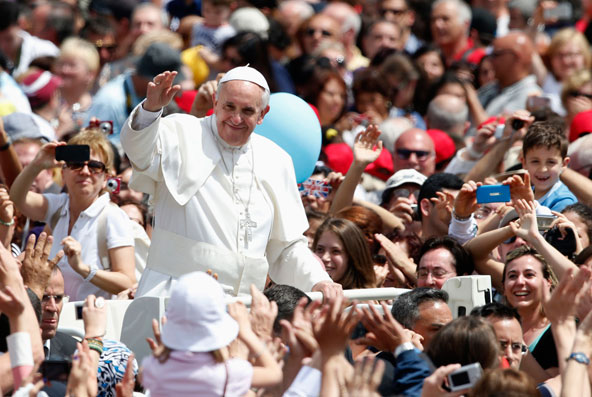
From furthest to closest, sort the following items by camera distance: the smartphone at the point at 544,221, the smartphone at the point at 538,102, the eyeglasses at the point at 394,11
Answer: the eyeglasses at the point at 394,11, the smartphone at the point at 538,102, the smartphone at the point at 544,221

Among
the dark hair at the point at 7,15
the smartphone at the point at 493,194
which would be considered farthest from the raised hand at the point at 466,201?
the dark hair at the point at 7,15

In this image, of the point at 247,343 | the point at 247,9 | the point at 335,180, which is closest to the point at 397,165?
the point at 335,180

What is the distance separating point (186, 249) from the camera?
6.27m

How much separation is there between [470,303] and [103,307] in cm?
192

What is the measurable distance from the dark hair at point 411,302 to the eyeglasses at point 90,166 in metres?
2.39


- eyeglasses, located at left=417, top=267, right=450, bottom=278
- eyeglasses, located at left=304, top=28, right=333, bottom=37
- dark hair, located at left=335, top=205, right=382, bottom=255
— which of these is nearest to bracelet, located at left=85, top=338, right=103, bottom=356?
eyeglasses, located at left=417, top=267, right=450, bottom=278

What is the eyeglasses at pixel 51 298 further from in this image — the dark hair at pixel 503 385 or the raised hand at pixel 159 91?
the dark hair at pixel 503 385

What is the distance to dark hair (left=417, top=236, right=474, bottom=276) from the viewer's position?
23.1 feet

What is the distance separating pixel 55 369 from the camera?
185 inches

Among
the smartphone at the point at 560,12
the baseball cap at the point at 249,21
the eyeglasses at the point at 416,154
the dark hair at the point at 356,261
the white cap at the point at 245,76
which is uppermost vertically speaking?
the smartphone at the point at 560,12

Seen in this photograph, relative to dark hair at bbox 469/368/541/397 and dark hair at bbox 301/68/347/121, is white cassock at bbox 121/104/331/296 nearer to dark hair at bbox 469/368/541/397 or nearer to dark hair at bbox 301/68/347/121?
dark hair at bbox 469/368/541/397

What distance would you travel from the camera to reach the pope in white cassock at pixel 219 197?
6.23 metres

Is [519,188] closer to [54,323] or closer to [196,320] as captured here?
[54,323]

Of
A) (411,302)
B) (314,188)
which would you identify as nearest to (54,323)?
(411,302)
